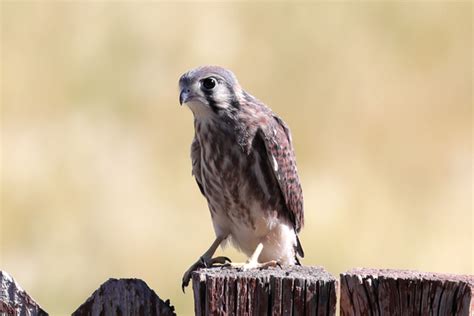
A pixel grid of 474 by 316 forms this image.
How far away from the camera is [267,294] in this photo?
430 cm

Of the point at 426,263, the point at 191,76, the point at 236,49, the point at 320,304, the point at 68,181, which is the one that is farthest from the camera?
the point at 236,49

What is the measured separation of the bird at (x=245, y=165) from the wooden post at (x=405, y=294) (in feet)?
5.32

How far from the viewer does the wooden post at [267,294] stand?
14.0ft

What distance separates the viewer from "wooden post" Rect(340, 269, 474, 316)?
4.19 metres

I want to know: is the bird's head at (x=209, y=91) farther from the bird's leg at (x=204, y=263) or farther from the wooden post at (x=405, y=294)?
the wooden post at (x=405, y=294)

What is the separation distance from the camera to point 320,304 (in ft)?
13.9

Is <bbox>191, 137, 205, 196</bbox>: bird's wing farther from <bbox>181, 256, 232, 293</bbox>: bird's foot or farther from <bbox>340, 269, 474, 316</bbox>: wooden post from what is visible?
<bbox>340, 269, 474, 316</bbox>: wooden post

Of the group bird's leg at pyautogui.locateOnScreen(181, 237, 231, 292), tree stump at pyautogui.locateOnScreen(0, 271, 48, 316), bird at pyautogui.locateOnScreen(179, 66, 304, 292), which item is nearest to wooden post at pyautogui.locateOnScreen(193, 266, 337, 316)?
tree stump at pyautogui.locateOnScreen(0, 271, 48, 316)

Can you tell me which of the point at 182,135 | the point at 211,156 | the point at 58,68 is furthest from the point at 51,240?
the point at 211,156

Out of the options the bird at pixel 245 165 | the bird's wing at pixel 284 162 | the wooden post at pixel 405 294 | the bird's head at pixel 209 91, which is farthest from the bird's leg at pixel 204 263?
the wooden post at pixel 405 294

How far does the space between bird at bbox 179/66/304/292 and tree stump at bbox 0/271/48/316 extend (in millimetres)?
1590

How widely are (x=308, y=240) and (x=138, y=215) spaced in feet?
4.46

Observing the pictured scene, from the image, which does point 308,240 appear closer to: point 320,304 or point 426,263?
point 426,263

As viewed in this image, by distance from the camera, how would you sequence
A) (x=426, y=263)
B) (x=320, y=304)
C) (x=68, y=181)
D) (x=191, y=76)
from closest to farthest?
(x=320, y=304) < (x=191, y=76) < (x=426, y=263) < (x=68, y=181)
